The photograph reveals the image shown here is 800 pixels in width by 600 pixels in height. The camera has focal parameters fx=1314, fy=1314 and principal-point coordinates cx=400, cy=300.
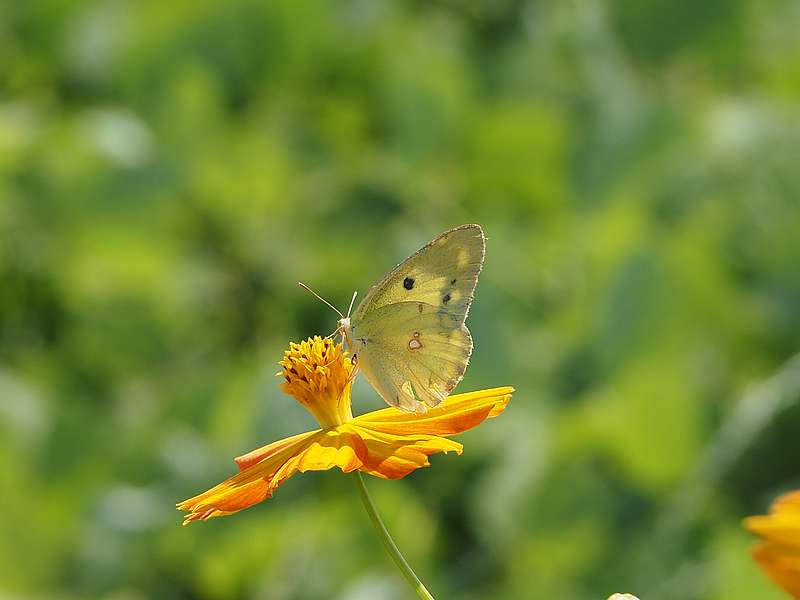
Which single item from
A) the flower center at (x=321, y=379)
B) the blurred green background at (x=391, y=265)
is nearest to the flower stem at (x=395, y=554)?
the flower center at (x=321, y=379)

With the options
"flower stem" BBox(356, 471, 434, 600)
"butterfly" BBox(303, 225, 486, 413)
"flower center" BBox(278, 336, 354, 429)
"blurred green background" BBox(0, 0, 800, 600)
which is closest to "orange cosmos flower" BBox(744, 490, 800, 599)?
"flower stem" BBox(356, 471, 434, 600)

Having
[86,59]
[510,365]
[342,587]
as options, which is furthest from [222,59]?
[342,587]

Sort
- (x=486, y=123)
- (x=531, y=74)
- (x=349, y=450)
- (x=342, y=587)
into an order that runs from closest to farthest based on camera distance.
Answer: (x=349, y=450)
(x=342, y=587)
(x=486, y=123)
(x=531, y=74)

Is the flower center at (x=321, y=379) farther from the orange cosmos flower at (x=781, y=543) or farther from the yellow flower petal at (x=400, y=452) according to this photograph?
the orange cosmos flower at (x=781, y=543)

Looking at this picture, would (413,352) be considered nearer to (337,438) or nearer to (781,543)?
(337,438)

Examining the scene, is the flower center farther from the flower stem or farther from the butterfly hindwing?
the flower stem

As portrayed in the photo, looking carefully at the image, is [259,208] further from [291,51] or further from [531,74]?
[531,74]
